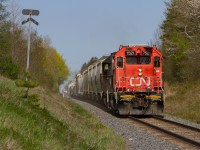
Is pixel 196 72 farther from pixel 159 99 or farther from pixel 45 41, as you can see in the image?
pixel 45 41

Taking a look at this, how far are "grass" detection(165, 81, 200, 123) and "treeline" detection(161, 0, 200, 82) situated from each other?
8.27 ft

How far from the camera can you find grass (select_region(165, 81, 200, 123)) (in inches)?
914

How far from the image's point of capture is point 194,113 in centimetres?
2294

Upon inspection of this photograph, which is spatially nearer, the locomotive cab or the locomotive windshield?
the locomotive cab

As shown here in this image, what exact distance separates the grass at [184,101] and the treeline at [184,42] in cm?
252

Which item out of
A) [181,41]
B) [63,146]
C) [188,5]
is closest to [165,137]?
[63,146]

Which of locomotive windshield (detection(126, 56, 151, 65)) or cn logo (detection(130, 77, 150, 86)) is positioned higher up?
locomotive windshield (detection(126, 56, 151, 65))

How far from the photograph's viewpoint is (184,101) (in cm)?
2819

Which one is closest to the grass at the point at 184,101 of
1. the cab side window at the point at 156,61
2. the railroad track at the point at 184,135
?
the cab side window at the point at 156,61

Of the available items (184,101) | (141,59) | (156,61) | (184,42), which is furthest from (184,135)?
(184,42)

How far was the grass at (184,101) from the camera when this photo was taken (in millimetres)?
23219

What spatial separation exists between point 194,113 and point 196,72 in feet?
44.8

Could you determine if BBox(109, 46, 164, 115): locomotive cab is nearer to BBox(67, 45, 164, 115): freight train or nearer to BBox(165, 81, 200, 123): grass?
BBox(67, 45, 164, 115): freight train

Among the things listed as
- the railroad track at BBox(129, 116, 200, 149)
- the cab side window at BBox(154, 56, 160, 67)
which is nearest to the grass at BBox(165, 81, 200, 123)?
the cab side window at BBox(154, 56, 160, 67)
